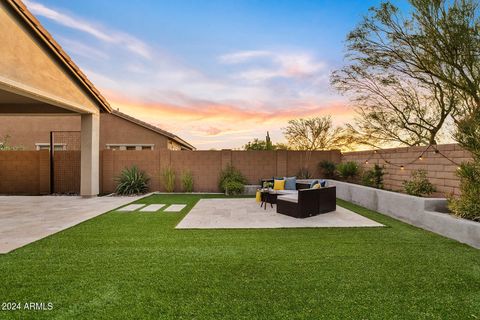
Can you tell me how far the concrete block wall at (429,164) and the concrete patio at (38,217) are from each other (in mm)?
7916

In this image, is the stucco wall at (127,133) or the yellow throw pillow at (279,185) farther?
the stucco wall at (127,133)

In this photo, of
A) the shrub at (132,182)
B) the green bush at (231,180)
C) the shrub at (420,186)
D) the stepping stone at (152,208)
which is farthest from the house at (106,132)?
the shrub at (420,186)

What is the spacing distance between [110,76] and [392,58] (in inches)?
405

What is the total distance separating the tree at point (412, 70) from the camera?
5.91 m

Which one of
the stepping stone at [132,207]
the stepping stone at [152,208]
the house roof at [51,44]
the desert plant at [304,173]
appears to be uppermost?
the house roof at [51,44]

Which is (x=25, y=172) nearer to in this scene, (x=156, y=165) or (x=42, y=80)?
(x=156, y=165)

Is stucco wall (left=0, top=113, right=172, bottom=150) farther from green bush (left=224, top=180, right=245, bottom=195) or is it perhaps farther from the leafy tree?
green bush (left=224, top=180, right=245, bottom=195)

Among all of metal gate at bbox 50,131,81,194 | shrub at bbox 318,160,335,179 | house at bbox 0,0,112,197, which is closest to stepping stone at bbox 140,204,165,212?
house at bbox 0,0,112,197

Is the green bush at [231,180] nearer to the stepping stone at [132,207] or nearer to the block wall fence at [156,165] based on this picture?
the block wall fence at [156,165]

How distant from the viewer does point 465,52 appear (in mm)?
5879

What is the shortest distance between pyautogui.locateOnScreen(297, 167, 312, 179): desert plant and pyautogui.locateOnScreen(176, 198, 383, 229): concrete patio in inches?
138

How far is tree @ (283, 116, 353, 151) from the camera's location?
14.4m

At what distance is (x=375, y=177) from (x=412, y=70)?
355 cm

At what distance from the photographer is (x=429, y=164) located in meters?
5.57
